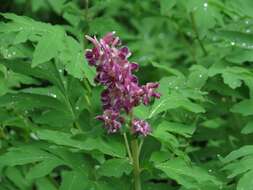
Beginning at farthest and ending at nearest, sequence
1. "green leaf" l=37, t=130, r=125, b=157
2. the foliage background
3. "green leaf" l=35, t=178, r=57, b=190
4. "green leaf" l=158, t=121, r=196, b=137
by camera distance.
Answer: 1. "green leaf" l=35, t=178, r=57, b=190
2. "green leaf" l=158, t=121, r=196, b=137
3. the foliage background
4. "green leaf" l=37, t=130, r=125, b=157

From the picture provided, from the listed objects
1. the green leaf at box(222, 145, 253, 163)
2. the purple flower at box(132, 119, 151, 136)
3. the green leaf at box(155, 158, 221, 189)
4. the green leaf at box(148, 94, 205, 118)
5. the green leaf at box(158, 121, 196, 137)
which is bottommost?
the green leaf at box(155, 158, 221, 189)

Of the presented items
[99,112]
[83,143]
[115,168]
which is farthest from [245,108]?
[83,143]

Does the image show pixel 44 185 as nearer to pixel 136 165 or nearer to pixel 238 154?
pixel 136 165

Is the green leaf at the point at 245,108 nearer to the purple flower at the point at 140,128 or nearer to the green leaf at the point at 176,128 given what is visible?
the green leaf at the point at 176,128

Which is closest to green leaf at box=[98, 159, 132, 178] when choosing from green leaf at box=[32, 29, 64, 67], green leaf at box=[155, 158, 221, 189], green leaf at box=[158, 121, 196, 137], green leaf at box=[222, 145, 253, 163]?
green leaf at box=[155, 158, 221, 189]

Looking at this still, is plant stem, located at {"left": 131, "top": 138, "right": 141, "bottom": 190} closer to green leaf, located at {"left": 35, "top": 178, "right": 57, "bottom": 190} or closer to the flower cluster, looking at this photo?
the flower cluster

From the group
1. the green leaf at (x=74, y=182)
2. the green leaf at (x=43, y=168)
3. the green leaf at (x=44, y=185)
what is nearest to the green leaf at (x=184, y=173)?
the green leaf at (x=74, y=182)

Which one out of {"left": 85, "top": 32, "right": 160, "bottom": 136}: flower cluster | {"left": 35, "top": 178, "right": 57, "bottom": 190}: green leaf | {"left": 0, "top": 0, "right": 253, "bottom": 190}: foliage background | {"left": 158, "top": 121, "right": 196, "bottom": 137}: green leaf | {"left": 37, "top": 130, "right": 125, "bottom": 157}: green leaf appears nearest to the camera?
{"left": 85, "top": 32, "right": 160, "bottom": 136}: flower cluster
